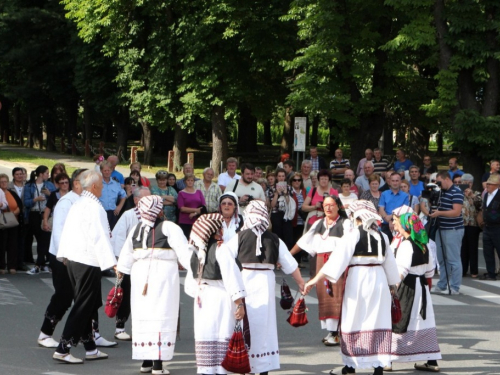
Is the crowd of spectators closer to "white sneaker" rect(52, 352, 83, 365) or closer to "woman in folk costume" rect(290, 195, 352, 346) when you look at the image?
"woman in folk costume" rect(290, 195, 352, 346)

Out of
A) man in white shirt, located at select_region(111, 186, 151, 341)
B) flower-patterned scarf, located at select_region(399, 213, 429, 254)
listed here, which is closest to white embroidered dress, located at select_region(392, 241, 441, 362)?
flower-patterned scarf, located at select_region(399, 213, 429, 254)

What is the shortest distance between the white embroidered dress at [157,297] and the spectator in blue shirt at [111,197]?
23.1ft

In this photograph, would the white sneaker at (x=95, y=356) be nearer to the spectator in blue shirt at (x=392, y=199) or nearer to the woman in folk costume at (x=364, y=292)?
the woman in folk costume at (x=364, y=292)

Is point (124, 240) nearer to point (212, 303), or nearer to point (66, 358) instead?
point (66, 358)

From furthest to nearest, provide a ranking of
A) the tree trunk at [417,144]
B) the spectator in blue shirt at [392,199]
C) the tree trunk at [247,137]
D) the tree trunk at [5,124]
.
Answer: the tree trunk at [5,124], the tree trunk at [247,137], the tree trunk at [417,144], the spectator in blue shirt at [392,199]

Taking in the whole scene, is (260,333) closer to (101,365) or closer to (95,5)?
(101,365)

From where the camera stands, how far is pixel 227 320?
7.87 meters

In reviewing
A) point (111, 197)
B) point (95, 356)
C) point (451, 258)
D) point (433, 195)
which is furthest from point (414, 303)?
point (111, 197)

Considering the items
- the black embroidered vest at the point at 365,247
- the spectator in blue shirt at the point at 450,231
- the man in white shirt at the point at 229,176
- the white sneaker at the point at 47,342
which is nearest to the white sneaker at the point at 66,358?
the white sneaker at the point at 47,342

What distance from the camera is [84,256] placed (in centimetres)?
898

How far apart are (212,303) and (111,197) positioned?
825 cm

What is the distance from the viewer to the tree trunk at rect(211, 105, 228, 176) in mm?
35625

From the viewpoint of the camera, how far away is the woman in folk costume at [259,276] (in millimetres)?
8109

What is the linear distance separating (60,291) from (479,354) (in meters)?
4.61
